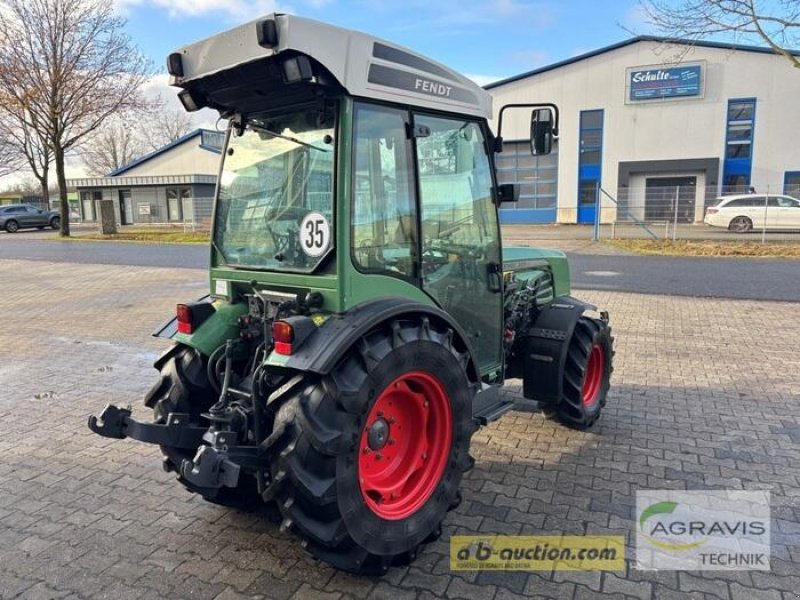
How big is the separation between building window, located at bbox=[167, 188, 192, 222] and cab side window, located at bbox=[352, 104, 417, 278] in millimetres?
37675

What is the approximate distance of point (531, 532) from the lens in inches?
124

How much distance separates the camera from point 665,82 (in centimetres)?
2903

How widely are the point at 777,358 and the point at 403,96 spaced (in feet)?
18.4

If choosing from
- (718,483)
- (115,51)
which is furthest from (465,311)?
(115,51)

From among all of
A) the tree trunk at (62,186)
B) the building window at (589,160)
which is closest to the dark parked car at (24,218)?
the tree trunk at (62,186)

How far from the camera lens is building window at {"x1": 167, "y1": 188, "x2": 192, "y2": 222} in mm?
38031

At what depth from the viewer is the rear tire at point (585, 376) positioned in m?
4.36

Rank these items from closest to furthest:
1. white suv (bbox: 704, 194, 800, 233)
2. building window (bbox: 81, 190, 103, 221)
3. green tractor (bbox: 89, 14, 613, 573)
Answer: green tractor (bbox: 89, 14, 613, 573)
white suv (bbox: 704, 194, 800, 233)
building window (bbox: 81, 190, 103, 221)

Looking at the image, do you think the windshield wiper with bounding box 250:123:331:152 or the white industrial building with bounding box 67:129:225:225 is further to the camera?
the white industrial building with bounding box 67:129:225:225

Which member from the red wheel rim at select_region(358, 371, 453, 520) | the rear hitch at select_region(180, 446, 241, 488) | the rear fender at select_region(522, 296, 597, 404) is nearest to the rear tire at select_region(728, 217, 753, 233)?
the rear fender at select_region(522, 296, 597, 404)

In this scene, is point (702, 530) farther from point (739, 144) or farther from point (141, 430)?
point (739, 144)

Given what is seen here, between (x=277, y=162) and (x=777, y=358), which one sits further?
(x=777, y=358)

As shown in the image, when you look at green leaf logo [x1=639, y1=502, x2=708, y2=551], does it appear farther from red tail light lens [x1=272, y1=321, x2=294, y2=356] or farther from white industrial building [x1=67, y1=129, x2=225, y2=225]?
white industrial building [x1=67, y1=129, x2=225, y2=225]

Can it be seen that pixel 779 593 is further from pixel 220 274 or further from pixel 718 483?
pixel 220 274
